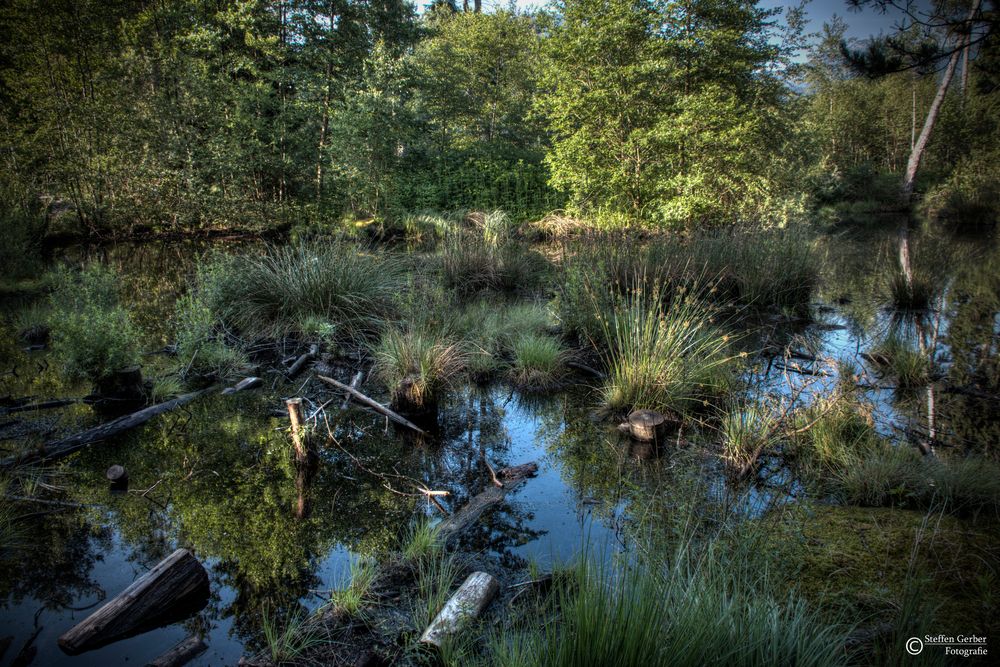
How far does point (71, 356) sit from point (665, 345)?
17.5ft

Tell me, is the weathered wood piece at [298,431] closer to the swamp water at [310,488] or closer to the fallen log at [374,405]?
the swamp water at [310,488]

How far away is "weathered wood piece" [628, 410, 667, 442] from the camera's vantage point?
411 cm

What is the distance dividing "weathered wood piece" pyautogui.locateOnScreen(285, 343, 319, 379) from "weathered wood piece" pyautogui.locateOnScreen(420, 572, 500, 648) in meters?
3.95

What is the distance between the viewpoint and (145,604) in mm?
2391

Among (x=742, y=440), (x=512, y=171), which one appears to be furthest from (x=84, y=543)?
(x=512, y=171)

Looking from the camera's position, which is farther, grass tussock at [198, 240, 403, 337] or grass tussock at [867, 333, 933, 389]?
grass tussock at [198, 240, 403, 337]

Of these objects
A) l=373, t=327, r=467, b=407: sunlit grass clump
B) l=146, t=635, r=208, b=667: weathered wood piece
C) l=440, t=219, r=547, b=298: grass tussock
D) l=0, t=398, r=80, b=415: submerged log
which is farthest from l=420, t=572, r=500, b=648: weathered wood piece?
l=440, t=219, r=547, b=298: grass tussock

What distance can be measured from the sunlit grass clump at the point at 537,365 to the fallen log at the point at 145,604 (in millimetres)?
3533

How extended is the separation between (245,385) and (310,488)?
7.70ft

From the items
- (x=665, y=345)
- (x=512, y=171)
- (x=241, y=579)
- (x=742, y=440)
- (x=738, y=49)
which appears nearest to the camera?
(x=241, y=579)

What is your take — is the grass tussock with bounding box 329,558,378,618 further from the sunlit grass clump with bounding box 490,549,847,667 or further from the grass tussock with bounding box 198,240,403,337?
the grass tussock with bounding box 198,240,403,337

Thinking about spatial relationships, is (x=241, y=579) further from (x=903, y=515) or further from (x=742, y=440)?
(x=903, y=515)

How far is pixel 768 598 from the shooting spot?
6.20 ft

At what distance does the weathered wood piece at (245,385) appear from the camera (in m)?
5.29
